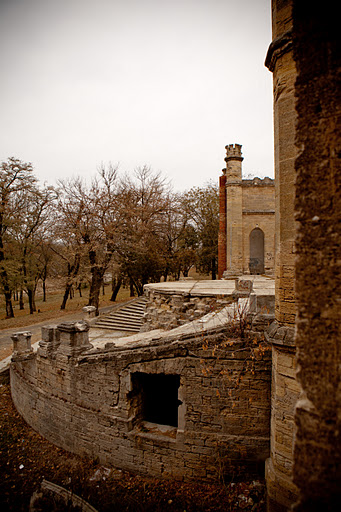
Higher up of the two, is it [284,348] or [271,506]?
[284,348]

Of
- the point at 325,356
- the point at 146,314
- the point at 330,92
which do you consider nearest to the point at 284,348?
the point at 325,356

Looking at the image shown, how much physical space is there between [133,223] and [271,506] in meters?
19.2

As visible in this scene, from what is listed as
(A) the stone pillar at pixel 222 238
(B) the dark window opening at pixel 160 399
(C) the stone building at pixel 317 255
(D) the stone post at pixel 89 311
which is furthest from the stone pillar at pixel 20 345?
(A) the stone pillar at pixel 222 238

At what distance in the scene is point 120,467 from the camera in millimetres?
6297

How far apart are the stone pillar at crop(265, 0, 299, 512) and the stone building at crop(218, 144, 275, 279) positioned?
14.4 meters

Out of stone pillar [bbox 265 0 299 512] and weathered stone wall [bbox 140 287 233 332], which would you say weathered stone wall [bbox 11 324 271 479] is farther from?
weathered stone wall [bbox 140 287 233 332]

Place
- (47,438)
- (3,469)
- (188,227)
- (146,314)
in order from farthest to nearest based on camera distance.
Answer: (188,227) → (146,314) → (47,438) → (3,469)

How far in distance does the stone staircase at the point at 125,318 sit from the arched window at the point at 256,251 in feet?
25.9

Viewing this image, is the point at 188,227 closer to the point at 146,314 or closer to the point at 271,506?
the point at 146,314

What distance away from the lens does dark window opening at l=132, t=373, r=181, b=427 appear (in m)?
7.11

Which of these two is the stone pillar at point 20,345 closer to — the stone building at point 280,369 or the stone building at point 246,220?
the stone building at point 280,369

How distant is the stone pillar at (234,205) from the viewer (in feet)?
61.7

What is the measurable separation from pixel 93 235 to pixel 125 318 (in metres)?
6.84

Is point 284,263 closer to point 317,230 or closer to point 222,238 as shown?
point 317,230
